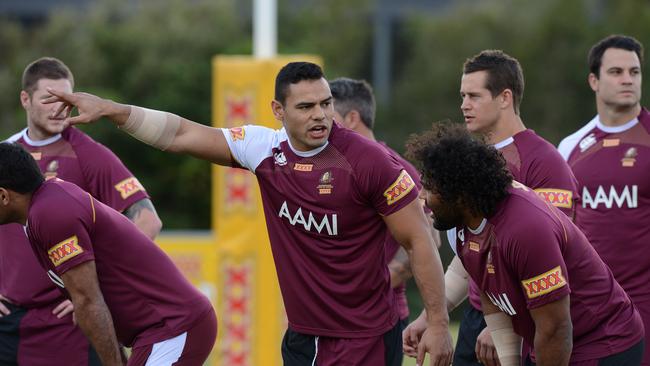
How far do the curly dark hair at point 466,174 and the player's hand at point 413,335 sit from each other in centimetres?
143

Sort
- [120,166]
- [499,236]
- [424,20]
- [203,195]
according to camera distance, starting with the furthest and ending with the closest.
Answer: [424,20]
[203,195]
[120,166]
[499,236]

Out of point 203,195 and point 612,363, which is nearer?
point 612,363

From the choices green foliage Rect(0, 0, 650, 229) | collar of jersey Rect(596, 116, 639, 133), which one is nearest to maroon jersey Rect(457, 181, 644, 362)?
collar of jersey Rect(596, 116, 639, 133)

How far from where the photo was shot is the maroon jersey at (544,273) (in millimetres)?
5109

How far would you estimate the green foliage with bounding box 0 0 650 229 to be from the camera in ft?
73.0

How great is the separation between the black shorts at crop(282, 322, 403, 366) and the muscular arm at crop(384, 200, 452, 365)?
256 millimetres

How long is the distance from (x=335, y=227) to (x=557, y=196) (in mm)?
1212

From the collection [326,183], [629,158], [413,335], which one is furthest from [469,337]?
[629,158]

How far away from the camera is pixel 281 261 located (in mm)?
6191

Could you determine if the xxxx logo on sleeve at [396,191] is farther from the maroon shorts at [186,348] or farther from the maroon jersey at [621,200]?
the maroon jersey at [621,200]

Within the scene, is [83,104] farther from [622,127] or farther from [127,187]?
[622,127]

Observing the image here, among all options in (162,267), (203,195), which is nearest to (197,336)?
(162,267)

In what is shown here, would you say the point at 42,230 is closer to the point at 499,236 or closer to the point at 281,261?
the point at 281,261

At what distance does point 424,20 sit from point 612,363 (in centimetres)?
2414
